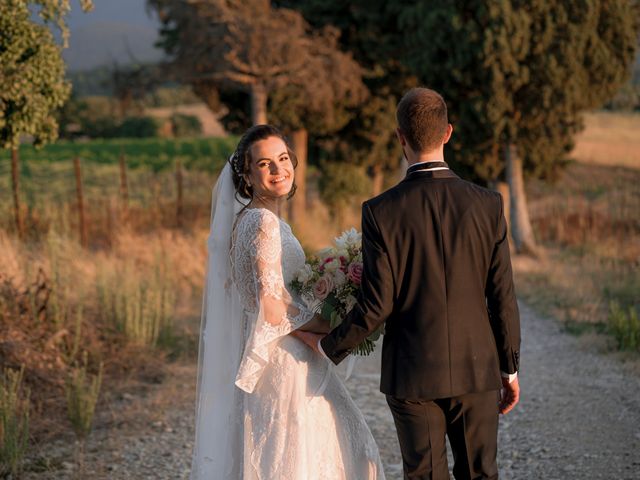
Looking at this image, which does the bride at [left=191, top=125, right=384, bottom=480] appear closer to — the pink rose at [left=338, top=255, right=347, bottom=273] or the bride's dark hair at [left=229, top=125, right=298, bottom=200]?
the bride's dark hair at [left=229, top=125, right=298, bottom=200]

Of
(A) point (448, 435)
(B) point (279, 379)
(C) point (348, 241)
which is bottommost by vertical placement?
(A) point (448, 435)

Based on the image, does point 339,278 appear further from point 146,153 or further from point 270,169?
point 146,153

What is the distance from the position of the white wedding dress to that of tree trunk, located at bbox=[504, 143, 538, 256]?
43.4 ft

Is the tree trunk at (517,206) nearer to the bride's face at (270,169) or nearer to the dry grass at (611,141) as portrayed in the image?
the dry grass at (611,141)

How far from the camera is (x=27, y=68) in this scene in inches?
267

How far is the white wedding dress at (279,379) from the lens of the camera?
3.74 m

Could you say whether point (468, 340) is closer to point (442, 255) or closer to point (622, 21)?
point (442, 255)

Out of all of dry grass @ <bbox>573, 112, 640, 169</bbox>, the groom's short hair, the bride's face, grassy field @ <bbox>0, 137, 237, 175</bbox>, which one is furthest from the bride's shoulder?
grassy field @ <bbox>0, 137, 237, 175</bbox>

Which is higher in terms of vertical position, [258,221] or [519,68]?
[519,68]

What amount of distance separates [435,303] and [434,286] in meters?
0.07

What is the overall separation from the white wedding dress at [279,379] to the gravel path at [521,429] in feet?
6.64

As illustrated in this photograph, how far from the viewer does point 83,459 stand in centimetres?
597

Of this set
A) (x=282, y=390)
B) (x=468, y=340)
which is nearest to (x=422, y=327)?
(x=468, y=340)

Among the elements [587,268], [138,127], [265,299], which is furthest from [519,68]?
[138,127]
